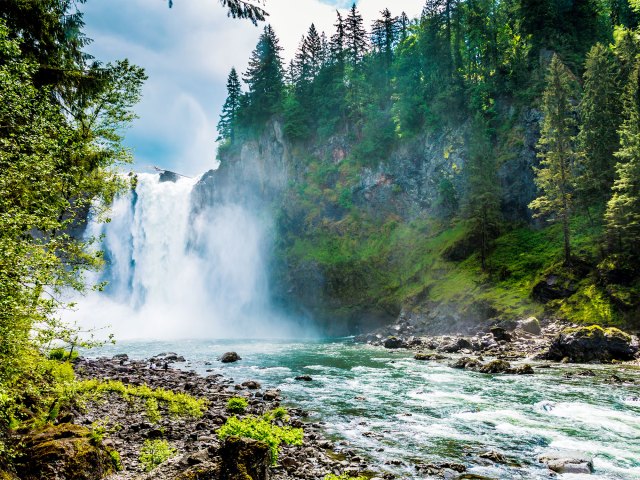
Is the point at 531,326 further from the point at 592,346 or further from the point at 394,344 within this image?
the point at 394,344

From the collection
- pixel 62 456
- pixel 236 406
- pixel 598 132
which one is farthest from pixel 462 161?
pixel 62 456

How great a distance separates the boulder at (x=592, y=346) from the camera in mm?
24484

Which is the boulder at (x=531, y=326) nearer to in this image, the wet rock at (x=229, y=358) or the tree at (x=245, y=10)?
the wet rock at (x=229, y=358)

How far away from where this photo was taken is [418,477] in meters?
9.63

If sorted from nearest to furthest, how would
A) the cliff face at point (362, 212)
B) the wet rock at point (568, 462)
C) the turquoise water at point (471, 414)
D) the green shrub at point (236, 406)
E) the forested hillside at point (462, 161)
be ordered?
the wet rock at point (568, 462) < the turquoise water at point (471, 414) < the green shrub at point (236, 406) < the forested hillside at point (462, 161) < the cliff face at point (362, 212)

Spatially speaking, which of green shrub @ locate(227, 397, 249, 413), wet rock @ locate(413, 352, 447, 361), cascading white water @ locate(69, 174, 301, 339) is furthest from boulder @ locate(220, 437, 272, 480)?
cascading white water @ locate(69, 174, 301, 339)

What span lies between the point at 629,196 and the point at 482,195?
669 inches

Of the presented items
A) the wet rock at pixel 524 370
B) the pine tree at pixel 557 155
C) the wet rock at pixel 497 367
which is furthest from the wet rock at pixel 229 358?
the pine tree at pixel 557 155

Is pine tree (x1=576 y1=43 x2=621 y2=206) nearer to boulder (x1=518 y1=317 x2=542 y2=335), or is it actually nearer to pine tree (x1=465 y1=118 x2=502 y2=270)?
pine tree (x1=465 y1=118 x2=502 y2=270)

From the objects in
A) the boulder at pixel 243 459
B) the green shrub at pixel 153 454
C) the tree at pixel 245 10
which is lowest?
Result: the green shrub at pixel 153 454

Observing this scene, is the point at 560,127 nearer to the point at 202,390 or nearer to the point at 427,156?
the point at 427,156

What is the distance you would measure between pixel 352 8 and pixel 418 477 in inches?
3813

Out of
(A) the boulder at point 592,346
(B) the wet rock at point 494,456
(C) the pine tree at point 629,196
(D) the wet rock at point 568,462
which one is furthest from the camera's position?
(C) the pine tree at point 629,196

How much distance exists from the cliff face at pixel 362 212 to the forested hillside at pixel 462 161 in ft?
0.88
